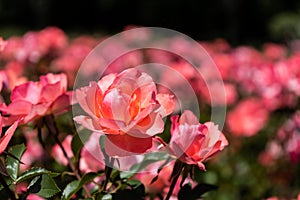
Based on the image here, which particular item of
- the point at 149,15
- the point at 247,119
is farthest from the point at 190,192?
the point at 149,15

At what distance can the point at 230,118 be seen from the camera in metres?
2.53

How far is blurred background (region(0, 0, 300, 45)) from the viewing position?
53.5 ft

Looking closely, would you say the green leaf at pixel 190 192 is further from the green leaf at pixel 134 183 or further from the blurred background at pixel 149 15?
the blurred background at pixel 149 15

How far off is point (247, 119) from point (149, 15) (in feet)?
47.6

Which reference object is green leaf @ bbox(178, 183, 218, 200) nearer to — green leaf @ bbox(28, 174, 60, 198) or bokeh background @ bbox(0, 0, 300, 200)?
green leaf @ bbox(28, 174, 60, 198)

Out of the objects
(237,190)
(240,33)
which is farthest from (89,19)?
(237,190)

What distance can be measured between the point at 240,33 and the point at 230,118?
13862 mm

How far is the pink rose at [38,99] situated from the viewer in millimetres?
915

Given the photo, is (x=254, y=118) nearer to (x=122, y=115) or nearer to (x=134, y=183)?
(x=134, y=183)

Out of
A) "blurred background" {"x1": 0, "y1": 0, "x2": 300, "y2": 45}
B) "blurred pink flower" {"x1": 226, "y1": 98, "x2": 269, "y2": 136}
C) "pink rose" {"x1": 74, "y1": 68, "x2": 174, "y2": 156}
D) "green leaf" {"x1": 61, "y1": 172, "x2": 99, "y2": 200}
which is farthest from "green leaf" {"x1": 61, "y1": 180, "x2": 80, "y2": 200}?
"blurred background" {"x1": 0, "y1": 0, "x2": 300, "y2": 45}

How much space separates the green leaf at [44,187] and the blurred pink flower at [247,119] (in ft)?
5.30

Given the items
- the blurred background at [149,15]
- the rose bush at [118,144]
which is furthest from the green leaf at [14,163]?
the blurred background at [149,15]

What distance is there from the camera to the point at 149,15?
1684 cm

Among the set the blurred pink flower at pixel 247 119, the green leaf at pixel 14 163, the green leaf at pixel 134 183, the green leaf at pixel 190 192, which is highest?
the green leaf at pixel 14 163
